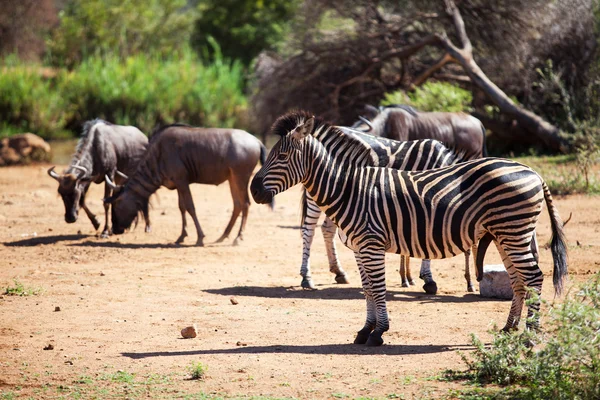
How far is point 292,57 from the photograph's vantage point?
20.9 m

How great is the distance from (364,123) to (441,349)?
19.6 feet

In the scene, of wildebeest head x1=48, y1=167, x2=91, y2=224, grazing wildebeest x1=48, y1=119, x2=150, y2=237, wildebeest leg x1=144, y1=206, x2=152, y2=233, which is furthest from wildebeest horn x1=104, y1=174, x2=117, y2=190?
wildebeest leg x1=144, y1=206, x2=152, y2=233

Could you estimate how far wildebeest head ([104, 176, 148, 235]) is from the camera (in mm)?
13133

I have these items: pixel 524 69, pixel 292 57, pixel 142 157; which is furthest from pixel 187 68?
pixel 142 157

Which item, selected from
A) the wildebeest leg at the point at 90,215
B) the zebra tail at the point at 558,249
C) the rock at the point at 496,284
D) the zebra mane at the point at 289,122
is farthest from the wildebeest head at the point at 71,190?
the zebra tail at the point at 558,249

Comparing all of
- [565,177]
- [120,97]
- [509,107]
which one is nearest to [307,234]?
[565,177]

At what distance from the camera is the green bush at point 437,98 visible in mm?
18453

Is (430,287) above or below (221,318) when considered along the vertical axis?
above

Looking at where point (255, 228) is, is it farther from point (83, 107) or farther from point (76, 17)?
point (76, 17)

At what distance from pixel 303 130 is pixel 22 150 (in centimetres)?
1669

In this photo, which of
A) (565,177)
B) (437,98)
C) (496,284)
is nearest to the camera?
(496,284)

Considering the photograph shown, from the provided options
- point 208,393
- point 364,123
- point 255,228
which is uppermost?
point 364,123

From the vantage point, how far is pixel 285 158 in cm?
711

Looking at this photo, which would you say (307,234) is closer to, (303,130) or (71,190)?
(303,130)
